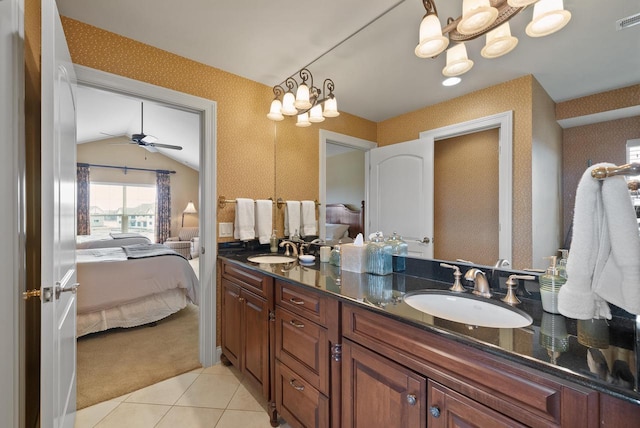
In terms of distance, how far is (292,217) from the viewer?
7.76 ft

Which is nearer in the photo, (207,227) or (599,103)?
(599,103)

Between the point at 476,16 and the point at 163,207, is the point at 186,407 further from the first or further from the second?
the point at 163,207

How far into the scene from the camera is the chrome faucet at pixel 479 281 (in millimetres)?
1151

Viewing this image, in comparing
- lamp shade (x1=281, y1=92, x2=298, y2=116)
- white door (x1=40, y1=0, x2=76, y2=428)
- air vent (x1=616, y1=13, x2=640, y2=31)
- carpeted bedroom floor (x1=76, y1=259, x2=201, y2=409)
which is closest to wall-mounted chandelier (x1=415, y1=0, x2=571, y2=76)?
air vent (x1=616, y1=13, x2=640, y2=31)

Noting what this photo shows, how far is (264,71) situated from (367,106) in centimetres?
101

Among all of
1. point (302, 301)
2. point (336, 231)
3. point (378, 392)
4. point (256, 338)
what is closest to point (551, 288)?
point (378, 392)

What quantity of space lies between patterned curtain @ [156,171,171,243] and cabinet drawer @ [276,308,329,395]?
6.89 m

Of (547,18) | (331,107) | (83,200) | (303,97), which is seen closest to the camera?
(547,18)

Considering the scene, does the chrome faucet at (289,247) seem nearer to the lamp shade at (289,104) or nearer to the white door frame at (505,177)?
the lamp shade at (289,104)

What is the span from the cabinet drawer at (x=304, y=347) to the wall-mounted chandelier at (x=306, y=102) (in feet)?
4.57

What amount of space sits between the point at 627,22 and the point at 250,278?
77.1 inches

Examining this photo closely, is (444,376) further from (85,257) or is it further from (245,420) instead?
(85,257)

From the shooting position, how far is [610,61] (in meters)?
0.91

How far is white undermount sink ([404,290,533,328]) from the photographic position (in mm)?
998
